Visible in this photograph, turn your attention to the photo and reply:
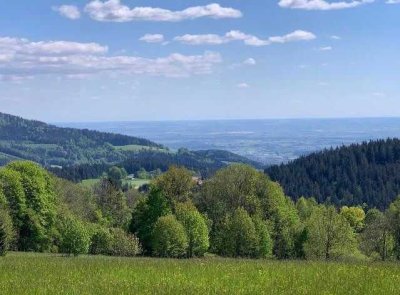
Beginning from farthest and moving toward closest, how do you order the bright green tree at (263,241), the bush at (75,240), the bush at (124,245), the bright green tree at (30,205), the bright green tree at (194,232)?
the bright green tree at (263,241), the bright green tree at (30,205), the bright green tree at (194,232), the bush at (124,245), the bush at (75,240)

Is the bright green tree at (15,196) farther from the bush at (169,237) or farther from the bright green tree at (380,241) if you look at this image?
the bright green tree at (380,241)

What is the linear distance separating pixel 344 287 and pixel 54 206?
5180cm

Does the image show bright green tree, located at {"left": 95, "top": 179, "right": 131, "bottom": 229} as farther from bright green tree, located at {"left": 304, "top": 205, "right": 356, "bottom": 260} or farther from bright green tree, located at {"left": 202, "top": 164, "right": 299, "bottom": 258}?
bright green tree, located at {"left": 304, "top": 205, "right": 356, "bottom": 260}

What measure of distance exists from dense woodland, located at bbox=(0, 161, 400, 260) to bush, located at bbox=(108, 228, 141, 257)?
0.31ft

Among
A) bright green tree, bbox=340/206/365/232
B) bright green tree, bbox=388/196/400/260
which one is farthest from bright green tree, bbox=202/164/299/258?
bright green tree, bbox=340/206/365/232

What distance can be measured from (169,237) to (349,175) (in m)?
140

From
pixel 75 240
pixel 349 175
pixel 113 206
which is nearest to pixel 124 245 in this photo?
pixel 75 240

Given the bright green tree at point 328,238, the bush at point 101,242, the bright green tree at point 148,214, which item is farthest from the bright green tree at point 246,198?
the bush at point 101,242

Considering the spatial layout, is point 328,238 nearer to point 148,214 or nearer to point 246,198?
point 246,198

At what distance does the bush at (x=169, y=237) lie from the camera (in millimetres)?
49656

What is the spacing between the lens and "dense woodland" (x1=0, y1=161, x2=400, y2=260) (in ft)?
167

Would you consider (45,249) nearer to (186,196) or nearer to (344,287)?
(186,196)

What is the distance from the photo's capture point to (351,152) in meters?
191

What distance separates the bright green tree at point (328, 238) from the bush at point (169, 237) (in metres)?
15.2
